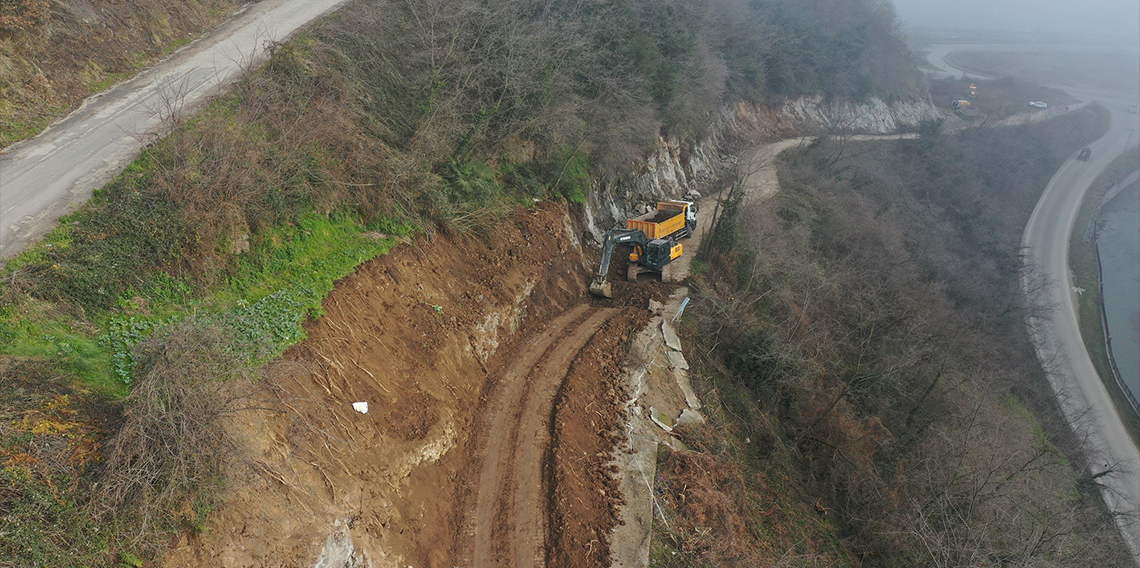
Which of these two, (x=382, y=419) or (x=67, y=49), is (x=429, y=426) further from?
(x=67, y=49)

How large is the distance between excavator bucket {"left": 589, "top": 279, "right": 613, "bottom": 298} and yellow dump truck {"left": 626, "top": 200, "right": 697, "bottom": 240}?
166 inches

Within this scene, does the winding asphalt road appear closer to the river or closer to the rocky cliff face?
the river

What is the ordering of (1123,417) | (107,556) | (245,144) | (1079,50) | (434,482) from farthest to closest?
(1079,50) < (1123,417) < (245,144) < (434,482) < (107,556)

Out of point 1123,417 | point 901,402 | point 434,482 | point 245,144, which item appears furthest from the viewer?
point 1123,417

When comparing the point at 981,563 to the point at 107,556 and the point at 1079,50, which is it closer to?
the point at 107,556

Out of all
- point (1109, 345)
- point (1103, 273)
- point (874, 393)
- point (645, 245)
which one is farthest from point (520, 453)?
point (1103, 273)

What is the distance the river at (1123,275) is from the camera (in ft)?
155

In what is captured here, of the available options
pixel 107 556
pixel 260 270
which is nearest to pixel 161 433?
pixel 107 556

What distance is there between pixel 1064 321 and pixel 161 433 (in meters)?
64.9

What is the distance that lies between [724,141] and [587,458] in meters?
42.3

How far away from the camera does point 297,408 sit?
11.5 metres

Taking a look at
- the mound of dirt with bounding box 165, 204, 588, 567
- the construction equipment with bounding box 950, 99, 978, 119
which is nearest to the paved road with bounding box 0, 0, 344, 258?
the mound of dirt with bounding box 165, 204, 588, 567

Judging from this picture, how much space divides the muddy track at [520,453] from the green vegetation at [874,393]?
376 cm

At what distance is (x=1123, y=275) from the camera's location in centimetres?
6050
